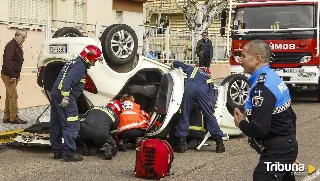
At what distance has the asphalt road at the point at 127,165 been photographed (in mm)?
7105

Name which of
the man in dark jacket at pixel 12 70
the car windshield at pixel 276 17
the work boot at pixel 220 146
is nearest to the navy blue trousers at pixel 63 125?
the work boot at pixel 220 146

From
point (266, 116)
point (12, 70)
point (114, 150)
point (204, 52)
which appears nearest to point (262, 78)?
point (266, 116)

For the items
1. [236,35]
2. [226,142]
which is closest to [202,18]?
[236,35]

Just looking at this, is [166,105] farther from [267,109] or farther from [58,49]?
[267,109]

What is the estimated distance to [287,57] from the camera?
1520 cm

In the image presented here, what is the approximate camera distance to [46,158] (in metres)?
8.22

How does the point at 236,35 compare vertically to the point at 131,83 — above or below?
above

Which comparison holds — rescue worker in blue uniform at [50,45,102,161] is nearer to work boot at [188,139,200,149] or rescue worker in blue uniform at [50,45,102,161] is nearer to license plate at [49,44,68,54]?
license plate at [49,44,68,54]

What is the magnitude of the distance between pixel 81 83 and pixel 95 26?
657 cm

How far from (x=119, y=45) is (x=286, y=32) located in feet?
23.6

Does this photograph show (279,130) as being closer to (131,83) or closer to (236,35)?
(131,83)

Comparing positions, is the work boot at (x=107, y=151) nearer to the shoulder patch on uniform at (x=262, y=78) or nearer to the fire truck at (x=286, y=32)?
the shoulder patch on uniform at (x=262, y=78)

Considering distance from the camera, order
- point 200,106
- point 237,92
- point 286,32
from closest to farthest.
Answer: point 200,106, point 237,92, point 286,32

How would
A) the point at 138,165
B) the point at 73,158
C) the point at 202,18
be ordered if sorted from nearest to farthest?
the point at 138,165 → the point at 73,158 → the point at 202,18
